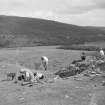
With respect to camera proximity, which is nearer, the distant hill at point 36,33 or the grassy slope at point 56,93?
the grassy slope at point 56,93

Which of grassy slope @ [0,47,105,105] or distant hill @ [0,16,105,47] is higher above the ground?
distant hill @ [0,16,105,47]

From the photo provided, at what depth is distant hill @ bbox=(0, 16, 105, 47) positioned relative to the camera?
107 m

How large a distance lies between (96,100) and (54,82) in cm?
422

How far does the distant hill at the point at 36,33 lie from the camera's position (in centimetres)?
10744

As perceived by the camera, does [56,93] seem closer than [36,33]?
Yes

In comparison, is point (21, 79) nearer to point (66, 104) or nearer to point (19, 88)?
point (19, 88)

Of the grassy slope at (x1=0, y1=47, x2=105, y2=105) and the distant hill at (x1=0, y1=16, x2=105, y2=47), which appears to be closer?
the grassy slope at (x1=0, y1=47, x2=105, y2=105)

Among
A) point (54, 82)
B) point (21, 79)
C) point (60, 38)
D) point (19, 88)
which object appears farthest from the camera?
point (60, 38)

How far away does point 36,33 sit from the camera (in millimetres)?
124938

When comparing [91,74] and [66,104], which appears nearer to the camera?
[66,104]

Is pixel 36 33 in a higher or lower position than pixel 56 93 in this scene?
higher

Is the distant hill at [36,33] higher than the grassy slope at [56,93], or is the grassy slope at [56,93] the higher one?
the distant hill at [36,33]

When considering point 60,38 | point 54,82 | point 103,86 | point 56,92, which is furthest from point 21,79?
point 60,38

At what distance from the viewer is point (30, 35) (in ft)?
397
